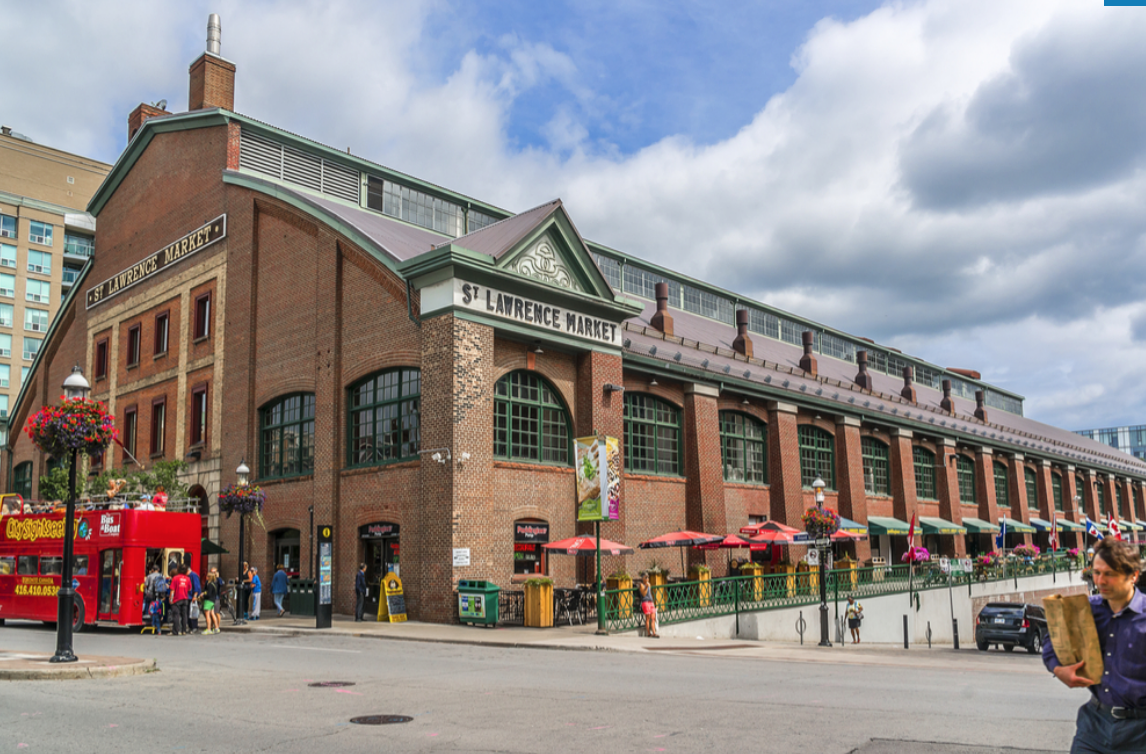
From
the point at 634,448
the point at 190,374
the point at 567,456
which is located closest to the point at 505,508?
the point at 567,456

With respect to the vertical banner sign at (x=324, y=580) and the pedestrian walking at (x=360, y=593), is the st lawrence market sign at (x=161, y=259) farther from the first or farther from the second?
the pedestrian walking at (x=360, y=593)

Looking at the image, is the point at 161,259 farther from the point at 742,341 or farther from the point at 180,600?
the point at 742,341

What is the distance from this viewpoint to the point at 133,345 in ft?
137

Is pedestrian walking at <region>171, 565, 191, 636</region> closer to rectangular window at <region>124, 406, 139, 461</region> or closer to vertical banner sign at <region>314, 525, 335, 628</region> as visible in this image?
vertical banner sign at <region>314, 525, 335, 628</region>

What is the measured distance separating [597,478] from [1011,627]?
1495 centimetres

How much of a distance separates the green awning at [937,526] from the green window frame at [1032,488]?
53.1 feet

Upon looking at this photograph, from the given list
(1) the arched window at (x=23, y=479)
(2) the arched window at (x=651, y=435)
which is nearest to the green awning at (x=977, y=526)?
(2) the arched window at (x=651, y=435)

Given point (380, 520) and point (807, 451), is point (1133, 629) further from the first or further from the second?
point (807, 451)

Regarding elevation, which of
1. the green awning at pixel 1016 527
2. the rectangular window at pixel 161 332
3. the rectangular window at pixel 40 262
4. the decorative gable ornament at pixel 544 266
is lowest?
the green awning at pixel 1016 527

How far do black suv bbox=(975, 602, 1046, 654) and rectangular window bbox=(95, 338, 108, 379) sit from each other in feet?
125

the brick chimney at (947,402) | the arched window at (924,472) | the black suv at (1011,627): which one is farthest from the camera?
the brick chimney at (947,402)

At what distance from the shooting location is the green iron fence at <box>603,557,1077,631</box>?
24.5 metres

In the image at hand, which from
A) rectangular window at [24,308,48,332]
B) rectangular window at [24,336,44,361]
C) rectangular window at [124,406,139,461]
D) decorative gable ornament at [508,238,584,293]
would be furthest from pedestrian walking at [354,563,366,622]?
rectangular window at [24,308,48,332]

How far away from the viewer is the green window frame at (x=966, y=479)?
2146 inches
